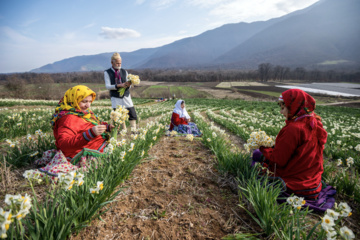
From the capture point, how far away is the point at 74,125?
107 inches

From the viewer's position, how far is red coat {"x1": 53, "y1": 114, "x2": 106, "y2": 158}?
2.49 m

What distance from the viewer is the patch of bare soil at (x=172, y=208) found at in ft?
5.85

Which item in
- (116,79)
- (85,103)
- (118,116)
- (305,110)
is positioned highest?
(116,79)

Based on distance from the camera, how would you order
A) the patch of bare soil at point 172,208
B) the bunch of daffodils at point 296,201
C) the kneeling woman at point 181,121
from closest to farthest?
1. the bunch of daffodils at point 296,201
2. the patch of bare soil at point 172,208
3. the kneeling woman at point 181,121

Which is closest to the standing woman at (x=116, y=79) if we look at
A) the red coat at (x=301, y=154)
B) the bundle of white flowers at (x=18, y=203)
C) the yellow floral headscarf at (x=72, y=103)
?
the yellow floral headscarf at (x=72, y=103)

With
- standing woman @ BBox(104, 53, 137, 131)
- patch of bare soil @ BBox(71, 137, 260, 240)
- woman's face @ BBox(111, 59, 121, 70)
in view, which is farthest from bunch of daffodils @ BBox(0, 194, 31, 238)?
woman's face @ BBox(111, 59, 121, 70)

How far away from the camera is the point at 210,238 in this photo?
173 centimetres

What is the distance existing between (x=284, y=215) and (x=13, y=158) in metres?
4.52

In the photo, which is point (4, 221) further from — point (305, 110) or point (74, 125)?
point (305, 110)

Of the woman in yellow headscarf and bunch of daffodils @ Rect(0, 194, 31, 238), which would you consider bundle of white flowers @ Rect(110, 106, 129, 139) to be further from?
bunch of daffodils @ Rect(0, 194, 31, 238)

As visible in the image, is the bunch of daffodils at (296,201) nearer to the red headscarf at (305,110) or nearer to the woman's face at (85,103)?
the red headscarf at (305,110)

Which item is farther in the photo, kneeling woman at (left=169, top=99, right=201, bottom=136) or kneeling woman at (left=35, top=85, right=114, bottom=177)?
kneeling woman at (left=169, top=99, right=201, bottom=136)

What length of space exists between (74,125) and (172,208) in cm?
Result: 206

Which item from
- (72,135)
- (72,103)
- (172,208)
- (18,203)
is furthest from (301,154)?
(72,103)
